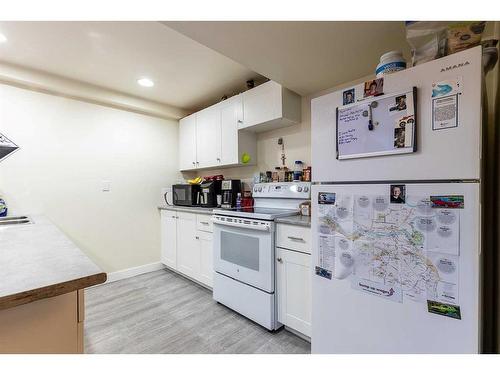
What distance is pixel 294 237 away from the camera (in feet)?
5.44

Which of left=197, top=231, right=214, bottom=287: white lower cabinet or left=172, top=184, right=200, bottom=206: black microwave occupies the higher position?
left=172, top=184, right=200, bottom=206: black microwave

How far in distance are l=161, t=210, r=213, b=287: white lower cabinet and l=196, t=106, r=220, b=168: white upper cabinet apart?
729mm


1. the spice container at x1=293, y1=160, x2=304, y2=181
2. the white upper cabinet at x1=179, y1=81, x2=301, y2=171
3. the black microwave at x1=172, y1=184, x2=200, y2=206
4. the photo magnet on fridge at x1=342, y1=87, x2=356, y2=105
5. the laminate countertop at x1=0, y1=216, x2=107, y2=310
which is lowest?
the laminate countertop at x1=0, y1=216, x2=107, y2=310

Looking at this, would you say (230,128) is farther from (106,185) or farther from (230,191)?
(106,185)

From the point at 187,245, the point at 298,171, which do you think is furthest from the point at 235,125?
the point at 187,245

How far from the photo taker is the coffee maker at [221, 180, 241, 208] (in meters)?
2.71

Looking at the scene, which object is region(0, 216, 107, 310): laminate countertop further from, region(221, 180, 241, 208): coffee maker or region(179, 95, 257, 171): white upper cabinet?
region(179, 95, 257, 171): white upper cabinet

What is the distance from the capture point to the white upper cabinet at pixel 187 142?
3217 mm

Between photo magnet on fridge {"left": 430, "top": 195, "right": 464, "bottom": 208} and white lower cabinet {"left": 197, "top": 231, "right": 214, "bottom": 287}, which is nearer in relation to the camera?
photo magnet on fridge {"left": 430, "top": 195, "right": 464, "bottom": 208}

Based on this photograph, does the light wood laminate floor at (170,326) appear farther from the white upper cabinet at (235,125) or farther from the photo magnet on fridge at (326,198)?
the white upper cabinet at (235,125)

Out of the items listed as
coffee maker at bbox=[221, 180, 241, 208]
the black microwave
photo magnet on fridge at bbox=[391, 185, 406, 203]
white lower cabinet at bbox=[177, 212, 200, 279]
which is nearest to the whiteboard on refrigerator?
photo magnet on fridge at bbox=[391, 185, 406, 203]

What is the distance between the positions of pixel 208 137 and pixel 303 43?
69.8 inches

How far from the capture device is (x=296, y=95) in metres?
2.30

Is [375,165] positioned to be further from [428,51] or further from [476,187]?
[428,51]
